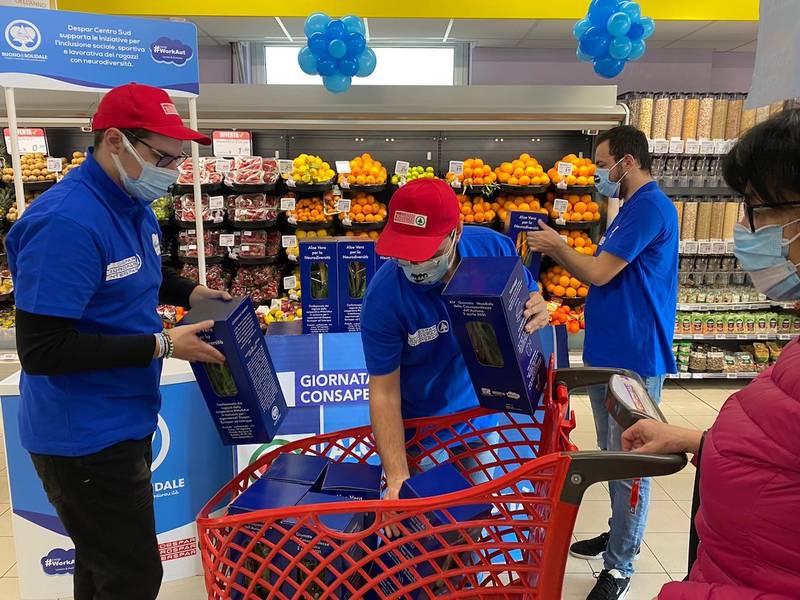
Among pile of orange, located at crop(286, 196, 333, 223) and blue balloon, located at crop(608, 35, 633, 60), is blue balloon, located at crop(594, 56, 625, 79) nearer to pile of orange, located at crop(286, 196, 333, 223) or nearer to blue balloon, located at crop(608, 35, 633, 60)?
blue balloon, located at crop(608, 35, 633, 60)

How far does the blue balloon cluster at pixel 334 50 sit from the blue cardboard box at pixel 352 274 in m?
2.38

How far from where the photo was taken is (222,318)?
159cm

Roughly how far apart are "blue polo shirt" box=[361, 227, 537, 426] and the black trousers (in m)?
0.77

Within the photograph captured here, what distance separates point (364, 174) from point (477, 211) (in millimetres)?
1040

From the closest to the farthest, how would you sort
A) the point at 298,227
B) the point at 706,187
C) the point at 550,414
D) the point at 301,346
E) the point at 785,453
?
the point at 785,453, the point at 550,414, the point at 301,346, the point at 298,227, the point at 706,187

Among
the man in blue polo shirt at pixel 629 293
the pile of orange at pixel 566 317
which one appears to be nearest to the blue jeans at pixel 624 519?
the man in blue polo shirt at pixel 629 293

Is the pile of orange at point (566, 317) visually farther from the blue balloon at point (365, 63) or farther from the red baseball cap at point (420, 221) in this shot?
the red baseball cap at point (420, 221)

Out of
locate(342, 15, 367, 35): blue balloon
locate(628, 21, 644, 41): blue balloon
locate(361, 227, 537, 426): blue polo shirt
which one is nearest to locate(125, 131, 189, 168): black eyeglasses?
locate(361, 227, 537, 426): blue polo shirt

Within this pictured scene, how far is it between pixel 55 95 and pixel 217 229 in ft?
5.34

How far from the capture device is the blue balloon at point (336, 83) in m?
4.91

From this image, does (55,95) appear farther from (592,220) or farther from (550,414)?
(550,414)

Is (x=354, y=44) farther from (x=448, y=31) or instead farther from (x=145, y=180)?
(x=145, y=180)

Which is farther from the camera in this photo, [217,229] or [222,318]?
[217,229]

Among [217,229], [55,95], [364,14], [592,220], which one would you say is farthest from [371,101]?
[55,95]
